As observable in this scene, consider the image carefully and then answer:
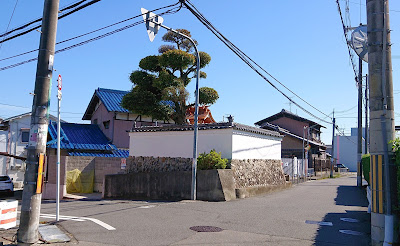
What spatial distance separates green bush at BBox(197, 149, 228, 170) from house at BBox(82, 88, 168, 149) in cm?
1287

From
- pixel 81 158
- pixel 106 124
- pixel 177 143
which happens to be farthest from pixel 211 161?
pixel 106 124

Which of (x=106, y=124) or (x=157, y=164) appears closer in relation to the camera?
(x=157, y=164)

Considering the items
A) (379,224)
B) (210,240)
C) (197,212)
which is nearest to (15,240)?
(210,240)

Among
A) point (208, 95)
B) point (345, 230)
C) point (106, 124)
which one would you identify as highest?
point (208, 95)

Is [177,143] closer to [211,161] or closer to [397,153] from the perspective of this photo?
[211,161]

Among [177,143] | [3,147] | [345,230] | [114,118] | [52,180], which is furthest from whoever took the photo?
[114,118]

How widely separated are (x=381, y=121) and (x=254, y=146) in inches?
477

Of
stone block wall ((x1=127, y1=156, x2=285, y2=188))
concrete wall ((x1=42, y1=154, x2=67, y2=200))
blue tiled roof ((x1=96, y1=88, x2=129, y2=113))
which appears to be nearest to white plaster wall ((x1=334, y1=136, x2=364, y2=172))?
blue tiled roof ((x1=96, y1=88, x2=129, y2=113))

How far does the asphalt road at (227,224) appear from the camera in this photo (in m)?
7.86

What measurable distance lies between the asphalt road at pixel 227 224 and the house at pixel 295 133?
102 feet

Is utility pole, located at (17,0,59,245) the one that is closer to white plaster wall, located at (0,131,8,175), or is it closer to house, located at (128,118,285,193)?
house, located at (128,118,285,193)

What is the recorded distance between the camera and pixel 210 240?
7707 mm

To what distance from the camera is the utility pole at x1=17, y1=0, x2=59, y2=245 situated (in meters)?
7.07

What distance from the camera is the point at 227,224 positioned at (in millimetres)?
9656
